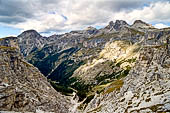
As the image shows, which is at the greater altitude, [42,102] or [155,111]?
[155,111]

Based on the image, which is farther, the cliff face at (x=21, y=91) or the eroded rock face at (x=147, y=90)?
the cliff face at (x=21, y=91)

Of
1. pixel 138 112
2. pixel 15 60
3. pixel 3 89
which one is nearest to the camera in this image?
pixel 138 112

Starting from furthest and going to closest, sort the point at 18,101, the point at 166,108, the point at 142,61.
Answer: the point at 142,61
the point at 18,101
the point at 166,108

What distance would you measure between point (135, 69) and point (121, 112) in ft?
214

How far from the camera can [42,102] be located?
13475 cm

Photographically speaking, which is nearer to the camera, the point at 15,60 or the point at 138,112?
the point at 138,112

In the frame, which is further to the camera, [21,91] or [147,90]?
[21,91]

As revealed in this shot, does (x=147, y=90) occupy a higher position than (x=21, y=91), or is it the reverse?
(x=147, y=90)

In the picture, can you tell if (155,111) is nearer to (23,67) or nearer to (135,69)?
(135,69)

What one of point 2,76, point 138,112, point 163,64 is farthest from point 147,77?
point 2,76

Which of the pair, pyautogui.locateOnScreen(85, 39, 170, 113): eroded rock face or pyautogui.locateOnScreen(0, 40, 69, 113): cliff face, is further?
pyautogui.locateOnScreen(0, 40, 69, 113): cliff face

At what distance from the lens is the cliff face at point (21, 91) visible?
233 feet

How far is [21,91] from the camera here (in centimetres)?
9800

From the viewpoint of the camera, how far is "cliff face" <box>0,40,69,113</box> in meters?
71.1
